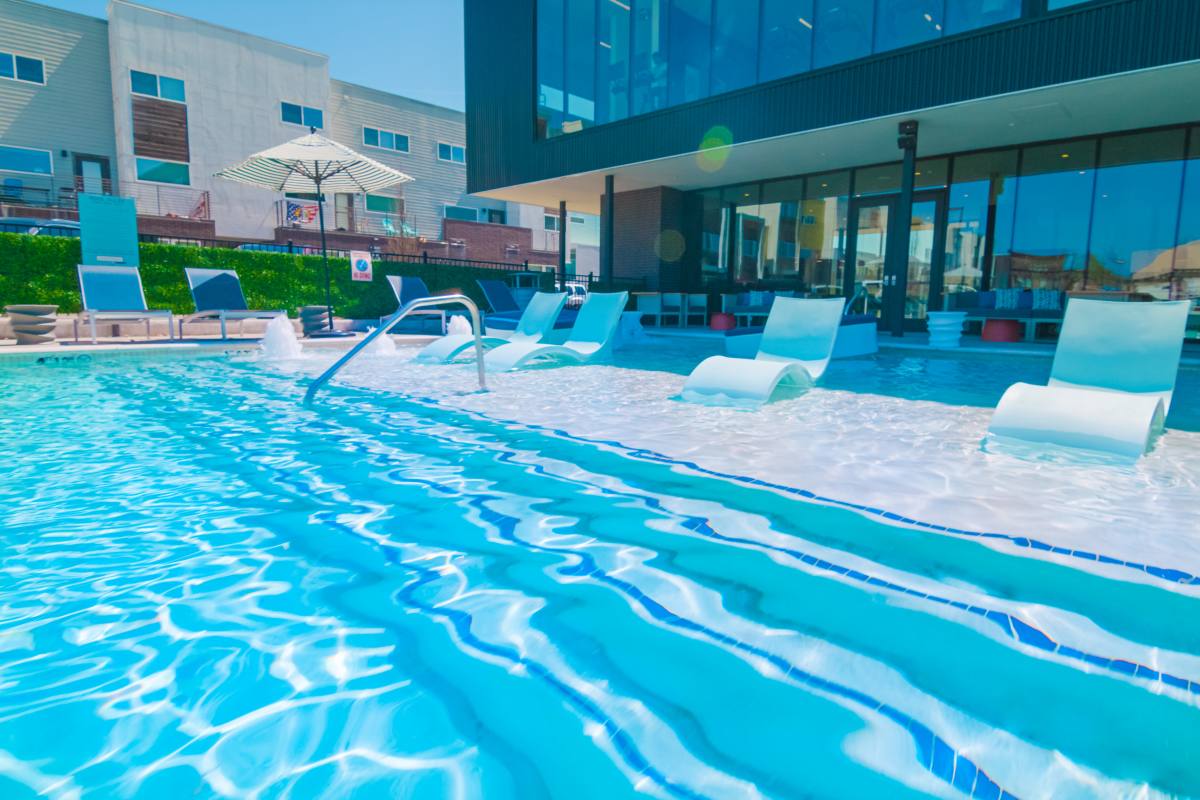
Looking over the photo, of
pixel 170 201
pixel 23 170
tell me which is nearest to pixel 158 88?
pixel 170 201

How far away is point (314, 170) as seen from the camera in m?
11.8

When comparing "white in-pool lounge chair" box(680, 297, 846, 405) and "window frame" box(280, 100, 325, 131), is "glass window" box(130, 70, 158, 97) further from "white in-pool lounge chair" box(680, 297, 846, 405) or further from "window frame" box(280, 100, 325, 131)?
"white in-pool lounge chair" box(680, 297, 846, 405)

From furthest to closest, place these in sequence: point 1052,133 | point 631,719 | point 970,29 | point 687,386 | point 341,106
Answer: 1. point 341,106
2. point 1052,133
3. point 970,29
4. point 687,386
5. point 631,719

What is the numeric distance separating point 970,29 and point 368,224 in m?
22.7

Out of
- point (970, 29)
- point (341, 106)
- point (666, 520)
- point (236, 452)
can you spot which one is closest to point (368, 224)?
point (341, 106)

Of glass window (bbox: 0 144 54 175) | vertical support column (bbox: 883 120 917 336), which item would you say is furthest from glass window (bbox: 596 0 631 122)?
glass window (bbox: 0 144 54 175)

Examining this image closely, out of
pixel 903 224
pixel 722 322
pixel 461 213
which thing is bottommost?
pixel 722 322

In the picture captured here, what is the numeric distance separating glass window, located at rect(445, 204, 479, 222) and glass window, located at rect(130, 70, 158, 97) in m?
11.0

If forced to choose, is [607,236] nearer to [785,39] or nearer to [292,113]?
[785,39]

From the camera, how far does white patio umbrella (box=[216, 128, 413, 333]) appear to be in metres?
10.7

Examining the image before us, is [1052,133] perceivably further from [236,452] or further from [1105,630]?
[236,452]

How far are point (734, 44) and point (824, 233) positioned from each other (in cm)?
448

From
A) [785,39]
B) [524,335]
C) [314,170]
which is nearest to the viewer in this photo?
[524,335]

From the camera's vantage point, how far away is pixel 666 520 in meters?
2.98
